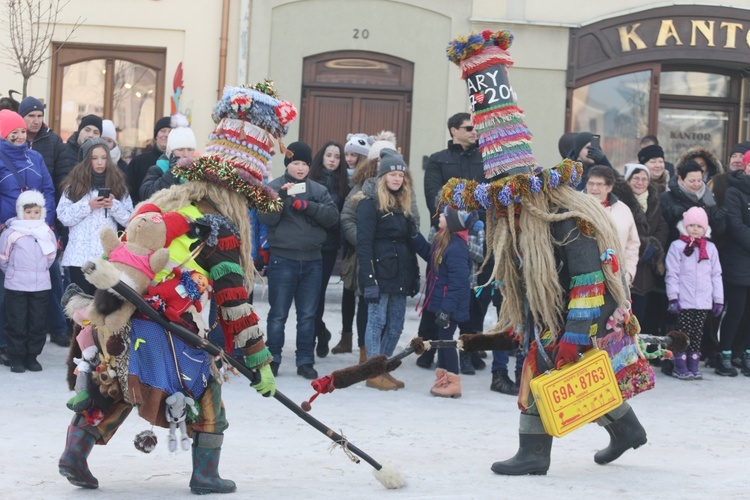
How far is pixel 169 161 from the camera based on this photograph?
31.8 feet

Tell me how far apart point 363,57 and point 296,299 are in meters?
5.84

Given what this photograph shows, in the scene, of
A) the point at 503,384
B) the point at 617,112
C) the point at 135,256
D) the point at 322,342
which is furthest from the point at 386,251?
the point at 617,112

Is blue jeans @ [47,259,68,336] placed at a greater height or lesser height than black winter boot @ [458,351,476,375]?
greater

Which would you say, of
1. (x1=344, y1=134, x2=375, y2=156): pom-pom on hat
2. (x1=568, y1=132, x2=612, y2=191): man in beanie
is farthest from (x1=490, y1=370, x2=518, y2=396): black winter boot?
(x1=344, y1=134, x2=375, y2=156): pom-pom on hat

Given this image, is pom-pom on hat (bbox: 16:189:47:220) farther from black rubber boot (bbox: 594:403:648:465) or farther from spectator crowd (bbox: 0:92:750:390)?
black rubber boot (bbox: 594:403:648:465)

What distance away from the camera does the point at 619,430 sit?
667 centimetres

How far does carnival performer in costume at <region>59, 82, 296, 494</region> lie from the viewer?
18.3 feet

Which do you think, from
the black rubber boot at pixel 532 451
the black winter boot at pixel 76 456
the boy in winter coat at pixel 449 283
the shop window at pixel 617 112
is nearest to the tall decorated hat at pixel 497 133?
the black rubber boot at pixel 532 451

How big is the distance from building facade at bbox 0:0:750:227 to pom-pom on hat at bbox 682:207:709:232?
4.60 meters

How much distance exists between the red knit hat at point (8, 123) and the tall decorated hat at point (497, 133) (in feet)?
14.9

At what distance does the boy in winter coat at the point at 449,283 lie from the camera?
9188 mm

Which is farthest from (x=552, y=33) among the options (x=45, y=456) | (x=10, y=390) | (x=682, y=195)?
(x=45, y=456)

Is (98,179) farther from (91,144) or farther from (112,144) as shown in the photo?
(112,144)

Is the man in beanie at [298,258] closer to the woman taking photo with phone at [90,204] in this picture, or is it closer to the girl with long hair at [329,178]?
the girl with long hair at [329,178]
